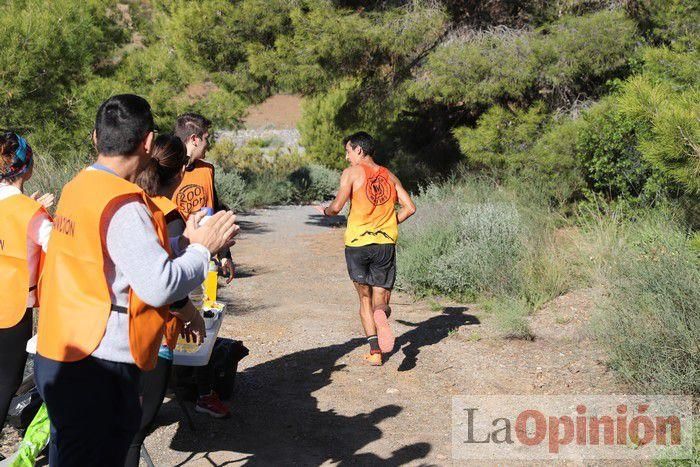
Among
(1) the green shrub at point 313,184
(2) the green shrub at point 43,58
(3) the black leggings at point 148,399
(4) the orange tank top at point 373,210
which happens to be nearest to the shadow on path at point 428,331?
(4) the orange tank top at point 373,210

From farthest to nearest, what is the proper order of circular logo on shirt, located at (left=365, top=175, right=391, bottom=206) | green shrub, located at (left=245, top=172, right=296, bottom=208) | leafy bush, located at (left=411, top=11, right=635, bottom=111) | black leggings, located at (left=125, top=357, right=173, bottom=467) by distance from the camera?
1. green shrub, located at (left=245, top=172, right=296, bottom=208)
2. leafy bush, located at (left=411, top=11, right=635, bottom=111)
3. circular logo on shirt, located at (left=365, top=175, right=391, bottom=206)
4. black leggings, located at (left=125, top=357, right=173, bottom=467)

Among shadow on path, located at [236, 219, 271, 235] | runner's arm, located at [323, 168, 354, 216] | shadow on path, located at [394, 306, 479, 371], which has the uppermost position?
runner's arm, located at [323, 168, 354, 216]

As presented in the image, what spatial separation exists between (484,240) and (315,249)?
4.55 m

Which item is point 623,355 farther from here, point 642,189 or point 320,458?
point 642,189

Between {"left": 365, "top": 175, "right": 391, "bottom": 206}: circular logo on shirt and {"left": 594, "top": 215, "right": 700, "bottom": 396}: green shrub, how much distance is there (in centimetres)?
193

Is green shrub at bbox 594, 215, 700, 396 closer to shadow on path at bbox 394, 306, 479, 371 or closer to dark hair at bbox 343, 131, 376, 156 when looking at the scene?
shadow on path at bbox 394, 306, 479, 371

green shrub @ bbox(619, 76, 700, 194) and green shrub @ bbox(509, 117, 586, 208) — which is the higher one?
green shrub @ bbox(619, 76, 700, 194)

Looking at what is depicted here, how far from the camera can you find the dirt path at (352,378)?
5031 millimetres

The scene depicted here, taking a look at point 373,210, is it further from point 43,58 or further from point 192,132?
point 43,58

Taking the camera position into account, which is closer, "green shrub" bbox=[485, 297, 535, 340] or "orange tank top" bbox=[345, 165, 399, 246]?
"orange tank top" bbox=[345, 165, 399, 246]

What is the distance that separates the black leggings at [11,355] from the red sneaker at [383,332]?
3.16 metres

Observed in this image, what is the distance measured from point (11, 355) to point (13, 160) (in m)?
0.97

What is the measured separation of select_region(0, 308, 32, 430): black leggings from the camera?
3.99 m

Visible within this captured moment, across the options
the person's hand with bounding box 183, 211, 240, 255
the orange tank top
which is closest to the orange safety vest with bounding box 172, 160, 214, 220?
the orange tank top
